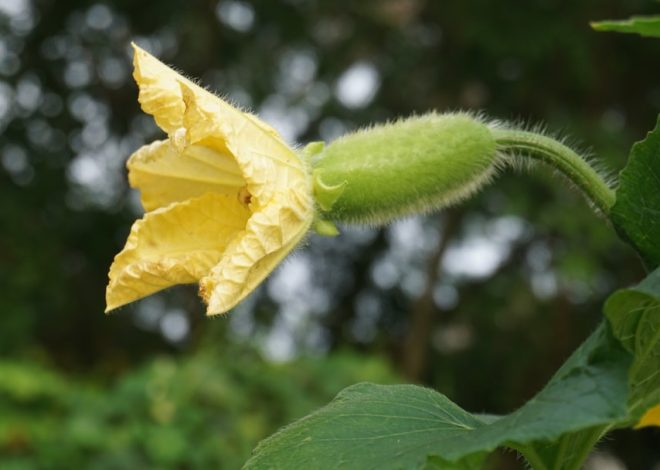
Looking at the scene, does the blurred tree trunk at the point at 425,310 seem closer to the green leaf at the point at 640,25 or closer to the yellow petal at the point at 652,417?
the yellow petal at the point at 652,417

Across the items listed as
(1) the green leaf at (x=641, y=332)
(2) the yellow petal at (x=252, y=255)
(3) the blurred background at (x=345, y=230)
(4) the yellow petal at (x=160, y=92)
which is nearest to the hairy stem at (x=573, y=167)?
(1) the green leaf at (x=641, y=332)

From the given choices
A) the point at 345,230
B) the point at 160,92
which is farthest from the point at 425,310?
the point at 160,92

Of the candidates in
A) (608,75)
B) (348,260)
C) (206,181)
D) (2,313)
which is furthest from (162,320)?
(206,181)

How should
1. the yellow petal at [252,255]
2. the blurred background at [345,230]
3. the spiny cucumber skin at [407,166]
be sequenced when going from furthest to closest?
the blurred background at [345,230]
the spiny cucumber skin at [407,166]
the yellow petal at [252,255]

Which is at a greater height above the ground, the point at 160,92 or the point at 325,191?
the point at 160,92

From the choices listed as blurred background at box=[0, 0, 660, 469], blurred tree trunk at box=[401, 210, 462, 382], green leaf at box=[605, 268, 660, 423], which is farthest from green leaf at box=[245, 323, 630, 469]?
blurred tree trunk at box=[401, 210, 462, 382]

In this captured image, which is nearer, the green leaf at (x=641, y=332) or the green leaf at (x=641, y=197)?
the green leaf at (x=641, y=332)

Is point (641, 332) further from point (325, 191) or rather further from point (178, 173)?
point (178, 173)

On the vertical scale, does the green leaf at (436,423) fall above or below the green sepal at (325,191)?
below

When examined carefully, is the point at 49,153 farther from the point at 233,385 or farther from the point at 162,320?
the point at 233,385
